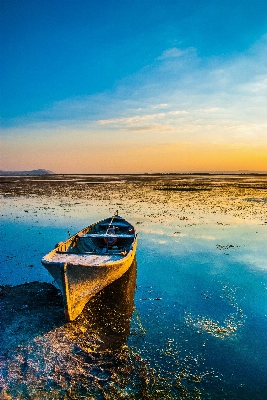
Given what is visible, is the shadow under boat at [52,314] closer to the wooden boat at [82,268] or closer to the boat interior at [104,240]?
the wooden boat at [82,268]

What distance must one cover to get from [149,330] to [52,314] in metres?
3.29

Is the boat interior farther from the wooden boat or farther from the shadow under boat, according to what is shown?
the shadow under boat

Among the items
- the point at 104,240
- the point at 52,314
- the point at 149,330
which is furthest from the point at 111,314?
the point at 104,240

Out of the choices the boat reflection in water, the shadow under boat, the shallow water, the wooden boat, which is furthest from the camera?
the wooden boat

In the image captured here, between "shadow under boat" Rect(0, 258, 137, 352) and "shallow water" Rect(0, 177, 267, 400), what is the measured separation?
3 centimetres

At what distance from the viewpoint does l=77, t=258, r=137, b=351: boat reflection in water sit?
27.9ft

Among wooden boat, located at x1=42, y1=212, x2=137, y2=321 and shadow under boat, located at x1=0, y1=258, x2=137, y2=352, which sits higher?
wooden boat, located at x1=42, y1=212, x2=137, y2=321

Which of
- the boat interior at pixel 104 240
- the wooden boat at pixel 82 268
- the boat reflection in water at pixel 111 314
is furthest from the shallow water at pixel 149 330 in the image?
the boat interior at pixel 104 240

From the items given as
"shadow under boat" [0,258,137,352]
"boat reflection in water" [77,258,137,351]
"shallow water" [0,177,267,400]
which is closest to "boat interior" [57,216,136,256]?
"shallow water" [0,177,267,400]

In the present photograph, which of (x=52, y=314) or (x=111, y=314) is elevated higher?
(x=52, y=314)

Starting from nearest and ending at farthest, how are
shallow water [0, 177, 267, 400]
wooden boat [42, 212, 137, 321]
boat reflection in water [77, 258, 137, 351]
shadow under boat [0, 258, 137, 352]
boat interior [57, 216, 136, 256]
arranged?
shallow water [0, 177, 267, 400], shadow under boat [0, 258, 137, 352], boat reflection in water [77, 258, 137, 351], wooden boat [42, 212, 137, 321], boat interior [57, 216, 136, 256]

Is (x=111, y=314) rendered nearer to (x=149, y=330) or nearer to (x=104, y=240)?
(x=149, y=330)

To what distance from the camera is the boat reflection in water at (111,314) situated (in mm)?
8492

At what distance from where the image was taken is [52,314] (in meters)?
9.47
